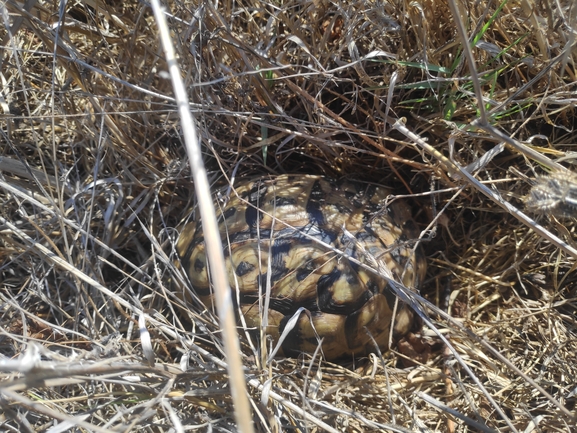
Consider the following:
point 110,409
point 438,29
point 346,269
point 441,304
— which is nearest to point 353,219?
point 346,269

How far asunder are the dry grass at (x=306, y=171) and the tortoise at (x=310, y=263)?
0.09 m

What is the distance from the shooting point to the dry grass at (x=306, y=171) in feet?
3.87

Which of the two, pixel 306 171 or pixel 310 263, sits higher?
pixel 306 171

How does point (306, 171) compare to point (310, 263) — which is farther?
point (306, 171)

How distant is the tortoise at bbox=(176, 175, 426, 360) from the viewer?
1.26 metres

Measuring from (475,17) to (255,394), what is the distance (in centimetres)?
107

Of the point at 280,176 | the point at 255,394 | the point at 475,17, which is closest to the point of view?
the point at 255,394

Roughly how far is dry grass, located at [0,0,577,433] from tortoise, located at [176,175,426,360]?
9 centimetres

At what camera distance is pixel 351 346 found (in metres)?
1.34

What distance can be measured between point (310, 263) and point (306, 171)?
402mm

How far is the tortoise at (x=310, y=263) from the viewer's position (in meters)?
1.26

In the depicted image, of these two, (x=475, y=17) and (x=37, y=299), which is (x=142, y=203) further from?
(x=475, y=17)

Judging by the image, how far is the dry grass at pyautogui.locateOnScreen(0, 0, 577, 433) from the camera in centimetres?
118

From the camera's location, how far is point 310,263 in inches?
49.7
